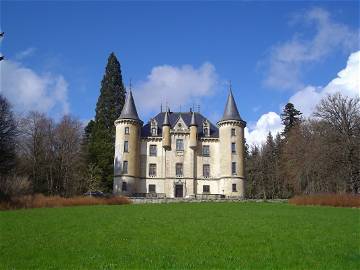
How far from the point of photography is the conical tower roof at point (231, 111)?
49.5 metres

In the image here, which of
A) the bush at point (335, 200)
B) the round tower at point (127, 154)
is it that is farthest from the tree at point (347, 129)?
the round tower at point (127, 154)

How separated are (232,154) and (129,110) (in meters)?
13.0

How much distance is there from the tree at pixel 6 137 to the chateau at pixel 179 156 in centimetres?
1150

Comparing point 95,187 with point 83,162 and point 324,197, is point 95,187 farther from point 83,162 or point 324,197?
point 324,197

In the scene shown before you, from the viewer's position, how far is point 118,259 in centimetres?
1030

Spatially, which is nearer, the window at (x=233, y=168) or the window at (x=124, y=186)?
the window at (x=124, y=186)

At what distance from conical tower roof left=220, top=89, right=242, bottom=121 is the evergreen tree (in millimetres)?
15525

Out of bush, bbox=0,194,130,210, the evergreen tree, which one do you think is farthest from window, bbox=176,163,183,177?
bush, bbox=0,194,130,210

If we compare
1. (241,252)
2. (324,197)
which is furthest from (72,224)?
(324,197)

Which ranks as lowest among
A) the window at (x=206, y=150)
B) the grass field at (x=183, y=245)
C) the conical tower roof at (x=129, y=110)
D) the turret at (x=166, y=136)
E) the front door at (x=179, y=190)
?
the grass field at (x=183, y=245)

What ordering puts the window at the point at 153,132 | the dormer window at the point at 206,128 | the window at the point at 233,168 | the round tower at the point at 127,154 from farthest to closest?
1. the dormer window at the point at 206,128
2. the window at the point at 153,132
3. the window at the point at 233,168
4. the round tower at the point at 127,154

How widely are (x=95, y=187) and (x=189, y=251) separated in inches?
1610

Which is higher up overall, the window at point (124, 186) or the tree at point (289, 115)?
the tree at point (289, 115)

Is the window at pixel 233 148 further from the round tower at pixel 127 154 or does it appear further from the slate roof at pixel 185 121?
the round tower at pixel 127 154
